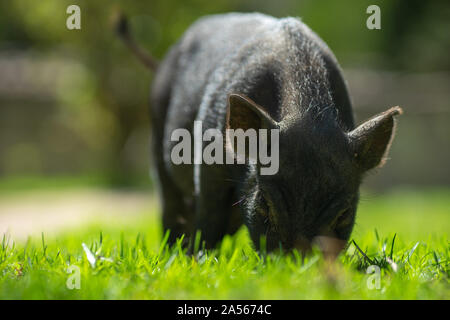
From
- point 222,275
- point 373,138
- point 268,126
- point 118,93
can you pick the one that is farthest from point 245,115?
point 118,93

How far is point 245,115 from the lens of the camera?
3.38 meters

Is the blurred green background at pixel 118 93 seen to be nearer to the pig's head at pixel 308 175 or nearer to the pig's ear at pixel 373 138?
the pig's ear at pixel 373 138

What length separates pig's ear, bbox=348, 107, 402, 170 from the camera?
331cm

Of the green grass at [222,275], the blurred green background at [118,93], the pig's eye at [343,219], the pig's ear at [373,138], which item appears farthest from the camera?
the blurred green background at [118,93]

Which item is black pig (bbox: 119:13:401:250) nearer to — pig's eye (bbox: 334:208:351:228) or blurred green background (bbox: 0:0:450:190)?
pig's eye (bbox: 334:208:351:228)

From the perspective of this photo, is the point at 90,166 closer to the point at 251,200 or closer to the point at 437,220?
the point at 437,220

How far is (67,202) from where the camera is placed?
1223cm

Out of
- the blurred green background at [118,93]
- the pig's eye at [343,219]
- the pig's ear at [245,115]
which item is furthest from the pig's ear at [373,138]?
the blurred green background at [118,93]

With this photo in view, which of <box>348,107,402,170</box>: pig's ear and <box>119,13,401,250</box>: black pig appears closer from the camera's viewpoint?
<box>119,13,401,250</box>: black pig

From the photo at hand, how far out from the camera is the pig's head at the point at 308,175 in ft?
9.87

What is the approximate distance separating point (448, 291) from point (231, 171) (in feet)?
4.87

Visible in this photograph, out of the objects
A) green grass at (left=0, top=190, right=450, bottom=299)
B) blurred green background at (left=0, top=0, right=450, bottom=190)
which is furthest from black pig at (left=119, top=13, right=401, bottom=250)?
blurred green background at (left=0, top=0, right=450, bottom=190)

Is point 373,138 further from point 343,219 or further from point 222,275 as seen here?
point 222,275

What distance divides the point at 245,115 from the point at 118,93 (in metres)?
11.8
